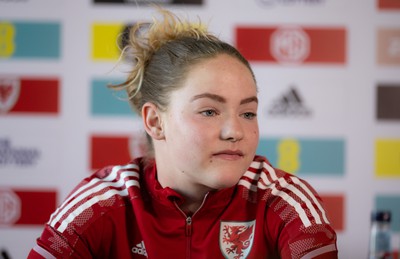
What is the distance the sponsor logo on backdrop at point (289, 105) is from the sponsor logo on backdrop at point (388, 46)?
0.37m

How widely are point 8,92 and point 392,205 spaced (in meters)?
1.62

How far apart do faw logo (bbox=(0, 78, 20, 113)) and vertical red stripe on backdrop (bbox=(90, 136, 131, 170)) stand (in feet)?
1.17

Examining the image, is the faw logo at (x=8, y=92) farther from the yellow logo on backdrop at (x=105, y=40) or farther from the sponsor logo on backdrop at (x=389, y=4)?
the sponsor logo on backdrop at (x=389, y=4)

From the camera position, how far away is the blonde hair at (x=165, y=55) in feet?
3.87

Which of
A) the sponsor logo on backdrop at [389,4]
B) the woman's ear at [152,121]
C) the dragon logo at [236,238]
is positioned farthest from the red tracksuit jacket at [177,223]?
the sponsor logo on backdrop at [389,4]

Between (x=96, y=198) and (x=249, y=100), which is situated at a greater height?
(x=249, y=100)

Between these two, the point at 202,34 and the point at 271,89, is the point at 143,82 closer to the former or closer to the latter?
the point at 202,34

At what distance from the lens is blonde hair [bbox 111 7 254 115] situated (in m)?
1.18

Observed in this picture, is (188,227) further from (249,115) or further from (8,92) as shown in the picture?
(8,92)

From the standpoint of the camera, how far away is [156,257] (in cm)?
117

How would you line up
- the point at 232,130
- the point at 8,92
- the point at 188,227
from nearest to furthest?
the point at 232,130 < the point at 188,227 < the point at 8,92

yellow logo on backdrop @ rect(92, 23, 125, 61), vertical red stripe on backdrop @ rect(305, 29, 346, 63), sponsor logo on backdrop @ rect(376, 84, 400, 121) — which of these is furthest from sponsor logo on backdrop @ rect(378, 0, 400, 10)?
yellow logo on backdrop @ rect(92, 23, 125, 61)

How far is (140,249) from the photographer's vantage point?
119 cm

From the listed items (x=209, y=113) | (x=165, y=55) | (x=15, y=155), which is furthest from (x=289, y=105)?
(x=209, y=113)
